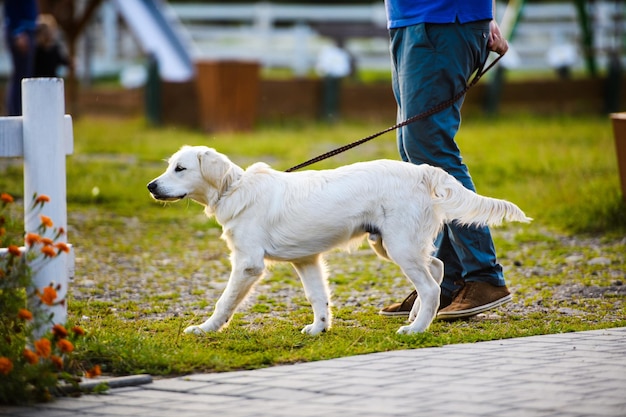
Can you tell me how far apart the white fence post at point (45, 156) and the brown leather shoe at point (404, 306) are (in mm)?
2050

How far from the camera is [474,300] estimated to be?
5.36m

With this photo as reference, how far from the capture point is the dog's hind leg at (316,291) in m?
5.08

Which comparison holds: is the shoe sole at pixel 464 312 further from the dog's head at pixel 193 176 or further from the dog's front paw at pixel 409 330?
the dog's head at pixel 193 176

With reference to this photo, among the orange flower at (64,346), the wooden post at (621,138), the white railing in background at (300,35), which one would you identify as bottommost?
the orange flower at (64,346)

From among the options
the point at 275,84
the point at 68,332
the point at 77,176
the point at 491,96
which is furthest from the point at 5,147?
the point at 491,96

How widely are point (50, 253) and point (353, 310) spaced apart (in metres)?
2.36

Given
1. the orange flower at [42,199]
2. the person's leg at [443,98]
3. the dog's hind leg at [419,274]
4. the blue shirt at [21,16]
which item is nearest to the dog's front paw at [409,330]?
the dog's hind leg at [419,274]

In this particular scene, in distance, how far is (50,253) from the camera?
151 inches

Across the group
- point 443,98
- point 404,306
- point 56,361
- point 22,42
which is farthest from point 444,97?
point 22,42

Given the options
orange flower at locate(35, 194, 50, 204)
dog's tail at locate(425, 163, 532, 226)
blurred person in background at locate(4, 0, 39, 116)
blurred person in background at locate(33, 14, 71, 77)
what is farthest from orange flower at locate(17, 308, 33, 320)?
blurred person in background at locate(33, 14, 71, 77)

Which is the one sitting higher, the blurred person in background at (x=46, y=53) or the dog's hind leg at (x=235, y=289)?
the blurred person in background at (x=46, y=53)

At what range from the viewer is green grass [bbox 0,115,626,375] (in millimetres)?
4672

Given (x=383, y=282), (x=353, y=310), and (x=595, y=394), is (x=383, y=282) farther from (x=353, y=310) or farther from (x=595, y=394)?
(x=595, y=394)

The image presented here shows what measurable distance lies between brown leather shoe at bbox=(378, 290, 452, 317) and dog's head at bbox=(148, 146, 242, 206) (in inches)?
47.6
